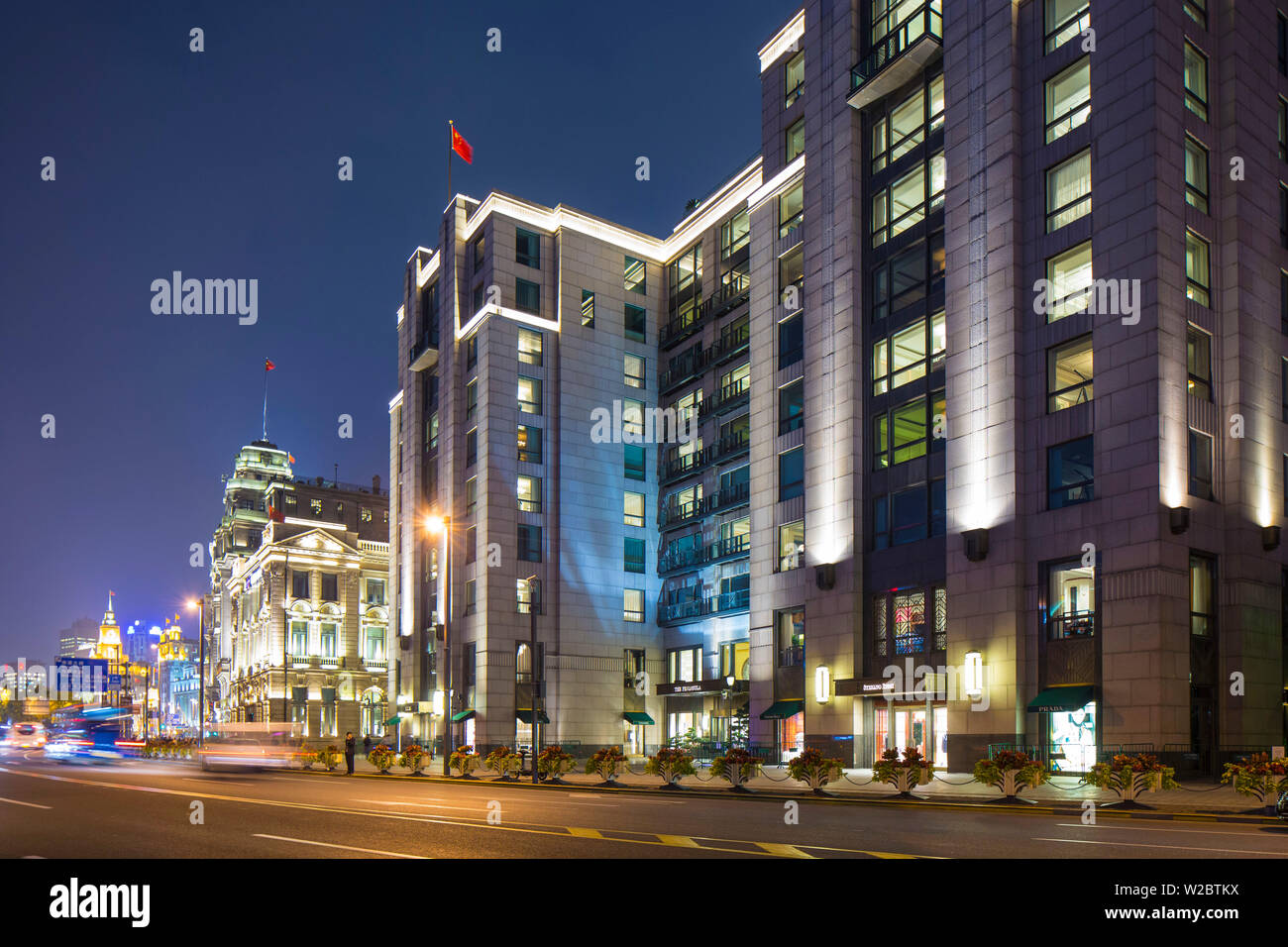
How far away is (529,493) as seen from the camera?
221ft

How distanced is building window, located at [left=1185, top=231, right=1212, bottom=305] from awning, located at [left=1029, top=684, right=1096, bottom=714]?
1394cm

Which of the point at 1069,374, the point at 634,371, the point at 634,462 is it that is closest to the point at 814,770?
the point at 1069,374

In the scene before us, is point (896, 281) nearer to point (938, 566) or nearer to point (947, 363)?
point (947, 363)

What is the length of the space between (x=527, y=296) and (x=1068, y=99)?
37472 mm

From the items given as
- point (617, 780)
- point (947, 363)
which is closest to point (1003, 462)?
point (947, 363)

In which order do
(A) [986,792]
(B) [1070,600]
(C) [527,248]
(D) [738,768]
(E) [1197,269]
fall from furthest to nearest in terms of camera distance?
1. (C) [527,248]
2. (E) [1197,269]
3. (B) [1070,600]
4. (D) [738,768]
5. (A) [986,792]

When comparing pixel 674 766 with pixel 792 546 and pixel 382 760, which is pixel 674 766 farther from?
pixel 792 546

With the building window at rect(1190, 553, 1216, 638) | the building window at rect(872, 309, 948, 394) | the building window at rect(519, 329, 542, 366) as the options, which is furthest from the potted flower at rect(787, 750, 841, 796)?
the building window at rect(519, 329, 542, 366)

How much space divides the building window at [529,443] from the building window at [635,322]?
10.0m

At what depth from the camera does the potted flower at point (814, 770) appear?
101 feet

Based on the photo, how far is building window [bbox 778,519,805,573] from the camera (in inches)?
1953

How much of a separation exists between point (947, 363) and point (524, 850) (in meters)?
32.0

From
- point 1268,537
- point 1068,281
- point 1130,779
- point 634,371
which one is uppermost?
point 634,371

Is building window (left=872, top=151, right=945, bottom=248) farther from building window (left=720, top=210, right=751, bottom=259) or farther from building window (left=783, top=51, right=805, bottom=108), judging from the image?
building window (left=720, top=210, right=751, bottom=259)
